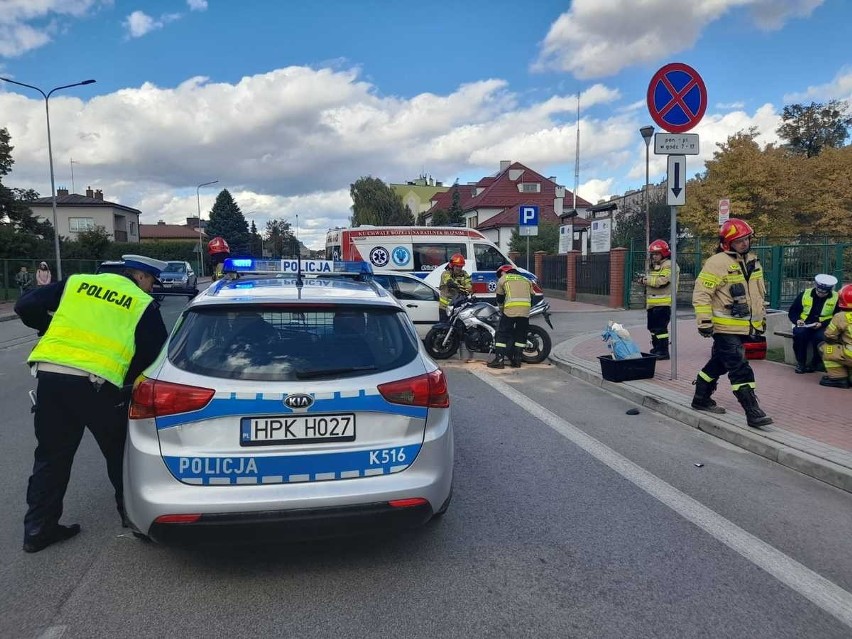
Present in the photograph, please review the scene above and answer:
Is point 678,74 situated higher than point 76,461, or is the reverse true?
point 678,74

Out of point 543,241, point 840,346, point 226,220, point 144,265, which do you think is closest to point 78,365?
point 144,265

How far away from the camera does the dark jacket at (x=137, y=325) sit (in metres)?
3.69

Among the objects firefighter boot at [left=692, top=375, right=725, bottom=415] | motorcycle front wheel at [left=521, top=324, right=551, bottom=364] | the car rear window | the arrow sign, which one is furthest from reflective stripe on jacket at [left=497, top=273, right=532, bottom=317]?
the car rear window

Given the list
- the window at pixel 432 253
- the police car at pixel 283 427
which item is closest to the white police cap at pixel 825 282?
the police car at pixel 283 427

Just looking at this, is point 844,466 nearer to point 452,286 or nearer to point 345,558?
point 345,558

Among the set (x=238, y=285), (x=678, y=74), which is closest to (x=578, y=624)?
(x=238, y=285)

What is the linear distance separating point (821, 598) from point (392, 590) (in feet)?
6.88

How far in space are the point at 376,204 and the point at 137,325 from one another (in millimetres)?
62267

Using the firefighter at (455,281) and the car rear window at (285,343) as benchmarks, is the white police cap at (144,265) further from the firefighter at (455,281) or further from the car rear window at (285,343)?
the firefighter at (455,281)

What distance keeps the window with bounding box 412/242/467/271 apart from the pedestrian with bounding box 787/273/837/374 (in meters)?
9.70

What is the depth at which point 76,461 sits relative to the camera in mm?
5449

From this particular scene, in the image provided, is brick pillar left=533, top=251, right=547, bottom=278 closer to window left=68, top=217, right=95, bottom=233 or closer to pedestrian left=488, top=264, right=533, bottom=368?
pedestrian left=488, top=264, right=533, bottom=368

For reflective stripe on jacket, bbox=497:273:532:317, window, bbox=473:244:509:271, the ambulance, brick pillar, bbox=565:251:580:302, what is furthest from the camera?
brick pillar, bbox=565:251:580:302

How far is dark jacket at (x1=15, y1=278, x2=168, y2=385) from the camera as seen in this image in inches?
145
